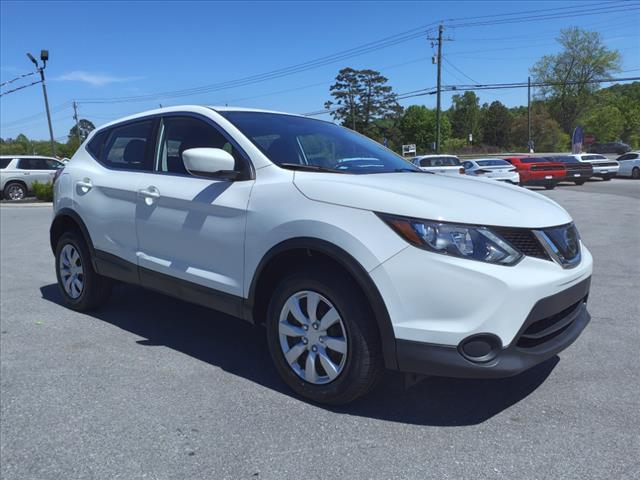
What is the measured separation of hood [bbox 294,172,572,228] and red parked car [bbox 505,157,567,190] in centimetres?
2012

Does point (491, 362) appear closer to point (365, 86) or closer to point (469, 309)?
point (469, 309)

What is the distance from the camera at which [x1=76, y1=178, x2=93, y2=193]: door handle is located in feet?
14.9

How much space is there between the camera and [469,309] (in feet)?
8.10

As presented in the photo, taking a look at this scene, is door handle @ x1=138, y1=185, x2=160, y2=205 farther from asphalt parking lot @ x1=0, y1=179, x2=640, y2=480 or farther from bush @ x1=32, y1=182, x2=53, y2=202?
bush @ x1=32, y1=182, x2=53, y2=202

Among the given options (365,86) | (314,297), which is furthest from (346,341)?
(365,86)

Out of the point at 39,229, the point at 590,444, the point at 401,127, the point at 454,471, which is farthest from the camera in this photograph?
the point at 401,127

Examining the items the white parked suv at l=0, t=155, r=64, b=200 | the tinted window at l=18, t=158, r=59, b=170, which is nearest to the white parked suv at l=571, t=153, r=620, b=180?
the tinted window at l=18, t=158, r=59, b=170

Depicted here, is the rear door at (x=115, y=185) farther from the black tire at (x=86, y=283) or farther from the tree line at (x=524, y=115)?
the tree line at (x=524, y=115)

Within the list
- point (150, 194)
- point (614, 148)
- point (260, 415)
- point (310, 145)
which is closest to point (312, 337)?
point (260, 415)

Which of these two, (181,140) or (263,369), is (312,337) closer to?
(263,369)

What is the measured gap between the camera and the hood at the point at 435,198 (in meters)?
2.57

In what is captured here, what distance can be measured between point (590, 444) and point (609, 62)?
8363 centimetres

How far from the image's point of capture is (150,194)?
3846mm

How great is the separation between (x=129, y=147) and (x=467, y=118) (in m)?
109
